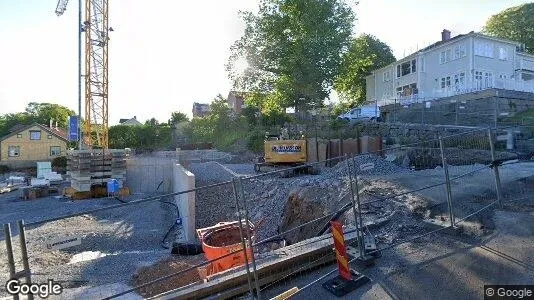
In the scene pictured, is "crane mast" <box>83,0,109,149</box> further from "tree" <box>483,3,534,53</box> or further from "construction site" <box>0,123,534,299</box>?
"tree" <box>483,3,534,53</box>

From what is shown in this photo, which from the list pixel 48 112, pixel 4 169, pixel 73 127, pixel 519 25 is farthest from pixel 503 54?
pixel 48 112

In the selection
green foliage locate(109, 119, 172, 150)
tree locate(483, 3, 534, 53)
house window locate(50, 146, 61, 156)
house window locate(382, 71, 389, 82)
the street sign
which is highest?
tree locate(483, 3, 534, 53)

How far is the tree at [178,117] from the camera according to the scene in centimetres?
5441

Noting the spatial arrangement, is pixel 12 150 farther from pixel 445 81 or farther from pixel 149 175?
pixel 445 81

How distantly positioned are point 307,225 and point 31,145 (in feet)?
194

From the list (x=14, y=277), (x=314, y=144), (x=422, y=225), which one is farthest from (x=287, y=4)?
(x=14, y=277)

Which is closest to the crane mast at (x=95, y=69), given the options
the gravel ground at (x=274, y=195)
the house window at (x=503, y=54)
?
the gravel ground at (x=274, y=195)

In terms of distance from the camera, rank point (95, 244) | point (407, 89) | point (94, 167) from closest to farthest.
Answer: point (95, 244) < point (94, 167) < point (407, 89)

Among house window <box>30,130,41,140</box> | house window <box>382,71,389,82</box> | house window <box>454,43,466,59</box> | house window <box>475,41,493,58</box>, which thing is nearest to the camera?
house window <box>475,41,493,58</box>

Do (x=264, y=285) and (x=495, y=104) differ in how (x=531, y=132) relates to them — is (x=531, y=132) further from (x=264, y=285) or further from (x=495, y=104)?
(x=264, y=285)

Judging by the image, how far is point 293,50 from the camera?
3444 centimetres

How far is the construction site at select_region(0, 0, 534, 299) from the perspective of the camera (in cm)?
516

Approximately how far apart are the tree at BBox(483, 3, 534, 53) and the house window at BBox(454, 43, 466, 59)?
14.9 meters

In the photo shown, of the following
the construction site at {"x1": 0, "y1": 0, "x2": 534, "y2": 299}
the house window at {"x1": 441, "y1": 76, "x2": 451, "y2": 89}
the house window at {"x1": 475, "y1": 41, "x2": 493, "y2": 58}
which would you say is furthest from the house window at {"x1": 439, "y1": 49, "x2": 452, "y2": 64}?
the construction site at {"x1": 0, "y1": 0, "x2": 534, "y2": 299}
